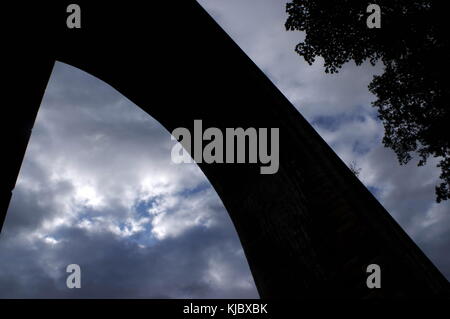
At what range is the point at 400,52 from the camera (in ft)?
23.6

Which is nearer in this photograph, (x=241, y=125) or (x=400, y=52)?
(x=241, y=125)

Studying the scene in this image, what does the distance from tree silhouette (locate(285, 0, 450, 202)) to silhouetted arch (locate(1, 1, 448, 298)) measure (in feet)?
15.4

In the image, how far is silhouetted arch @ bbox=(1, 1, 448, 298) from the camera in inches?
101

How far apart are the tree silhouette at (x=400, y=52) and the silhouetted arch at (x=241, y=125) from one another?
184 inches

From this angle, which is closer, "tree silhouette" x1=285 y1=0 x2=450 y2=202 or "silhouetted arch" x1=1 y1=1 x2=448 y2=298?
"silhouetted arch" x1=1 y1=1 x2=448 y2=298

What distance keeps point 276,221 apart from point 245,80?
6.03 feet

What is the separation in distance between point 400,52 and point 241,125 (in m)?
5.50

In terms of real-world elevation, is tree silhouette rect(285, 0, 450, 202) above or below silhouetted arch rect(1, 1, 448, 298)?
above

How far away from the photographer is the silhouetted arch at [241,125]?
257cm

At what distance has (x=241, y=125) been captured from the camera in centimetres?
404

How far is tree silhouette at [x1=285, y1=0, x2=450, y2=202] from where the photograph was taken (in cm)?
664

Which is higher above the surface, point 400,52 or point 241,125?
point 400,52
